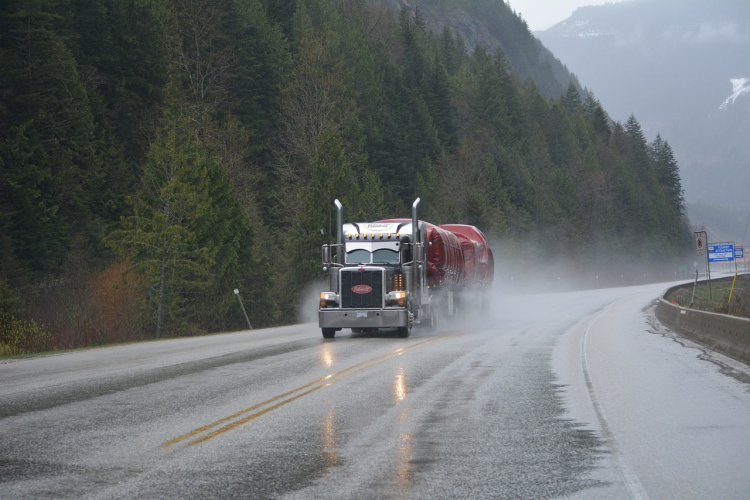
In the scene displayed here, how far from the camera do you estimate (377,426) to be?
420 inches

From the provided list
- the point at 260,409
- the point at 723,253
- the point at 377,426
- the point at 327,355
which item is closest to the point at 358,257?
the point at 327,355

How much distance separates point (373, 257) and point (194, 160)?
1885 cm

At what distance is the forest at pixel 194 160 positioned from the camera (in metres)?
43.2

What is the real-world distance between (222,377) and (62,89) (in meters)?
38.0

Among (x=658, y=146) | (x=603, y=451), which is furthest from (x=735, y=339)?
(x=658, y=146)

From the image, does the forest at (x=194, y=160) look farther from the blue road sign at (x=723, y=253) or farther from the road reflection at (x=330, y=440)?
the blue road sign at (x=723, y=253)

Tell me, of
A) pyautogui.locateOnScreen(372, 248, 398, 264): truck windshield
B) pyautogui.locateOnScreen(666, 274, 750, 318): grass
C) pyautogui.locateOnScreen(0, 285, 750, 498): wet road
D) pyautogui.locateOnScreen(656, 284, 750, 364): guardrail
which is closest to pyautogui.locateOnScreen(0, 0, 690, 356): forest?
pyautogui.locateOnScreen(372, 248, 398, 264): truck windshield

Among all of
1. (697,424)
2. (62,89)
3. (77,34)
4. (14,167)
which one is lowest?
(697,424)

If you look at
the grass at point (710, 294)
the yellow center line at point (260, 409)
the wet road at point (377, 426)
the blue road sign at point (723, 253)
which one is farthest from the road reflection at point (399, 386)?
the blue road sign at point (723, 253)

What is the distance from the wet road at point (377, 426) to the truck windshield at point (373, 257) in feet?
23.1

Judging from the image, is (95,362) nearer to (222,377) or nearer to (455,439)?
(222,377)

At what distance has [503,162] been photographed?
122 m

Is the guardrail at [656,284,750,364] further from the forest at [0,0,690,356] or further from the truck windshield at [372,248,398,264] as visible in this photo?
the forest at [0,0,690,356]

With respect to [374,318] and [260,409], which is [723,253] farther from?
[260,409]
